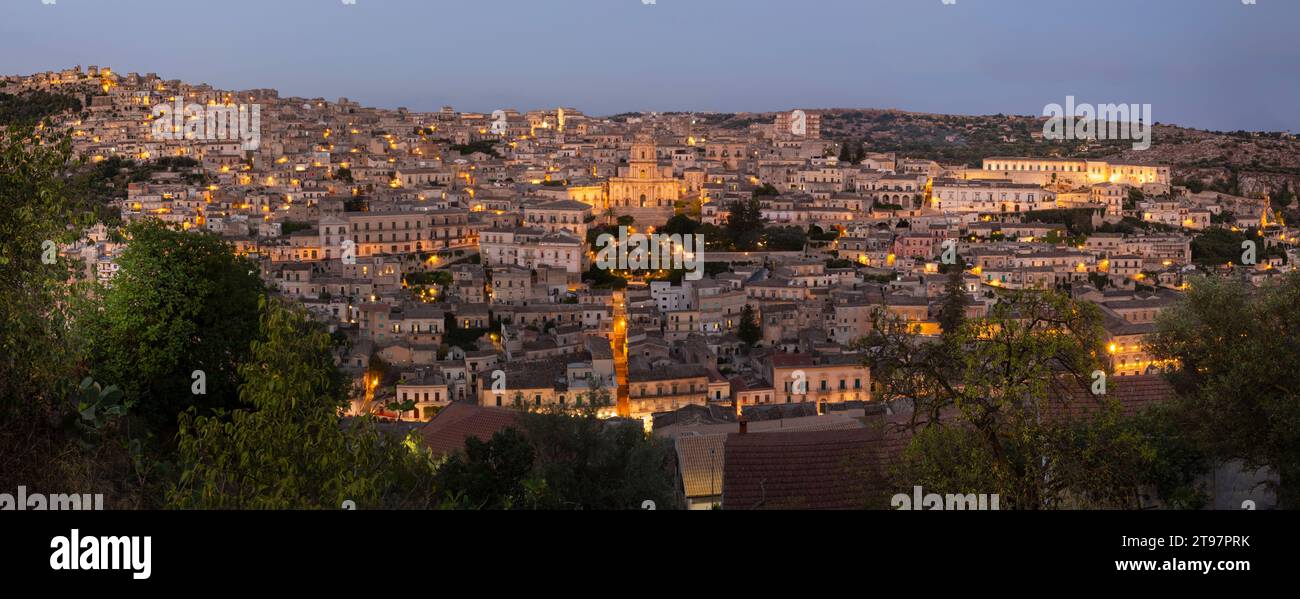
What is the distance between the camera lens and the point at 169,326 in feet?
30.3

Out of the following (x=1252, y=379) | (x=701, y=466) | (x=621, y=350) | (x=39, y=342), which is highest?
(x=39, y=342)

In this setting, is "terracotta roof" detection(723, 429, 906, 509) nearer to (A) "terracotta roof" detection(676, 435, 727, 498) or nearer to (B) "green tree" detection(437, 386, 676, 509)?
(B) "green tree" detection(437, 386, 676, 509)

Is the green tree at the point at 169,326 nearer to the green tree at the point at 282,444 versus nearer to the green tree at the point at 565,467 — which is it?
the green tree at the point at 565,467

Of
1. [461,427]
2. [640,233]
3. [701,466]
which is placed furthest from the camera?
[640,233]

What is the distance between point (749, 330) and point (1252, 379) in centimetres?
2493

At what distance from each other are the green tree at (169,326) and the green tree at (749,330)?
22.1 m

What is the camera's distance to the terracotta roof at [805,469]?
27.0 ft

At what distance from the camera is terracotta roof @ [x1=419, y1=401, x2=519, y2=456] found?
1371 centimetres

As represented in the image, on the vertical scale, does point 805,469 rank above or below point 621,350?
above

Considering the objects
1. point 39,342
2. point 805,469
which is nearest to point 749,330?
point 805,469

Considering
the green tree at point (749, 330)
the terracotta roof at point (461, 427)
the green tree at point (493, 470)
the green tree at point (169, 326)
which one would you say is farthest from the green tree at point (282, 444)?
the green tree at point (749, 330)

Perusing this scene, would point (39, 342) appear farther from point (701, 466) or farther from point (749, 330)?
point (749, 330)

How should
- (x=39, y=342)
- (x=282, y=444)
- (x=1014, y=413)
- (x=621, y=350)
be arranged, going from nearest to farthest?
1. (x=282, y=444)
2. (x=39, y=342)
3. (x=1014, y=413)
4. (x=621, y=350)
